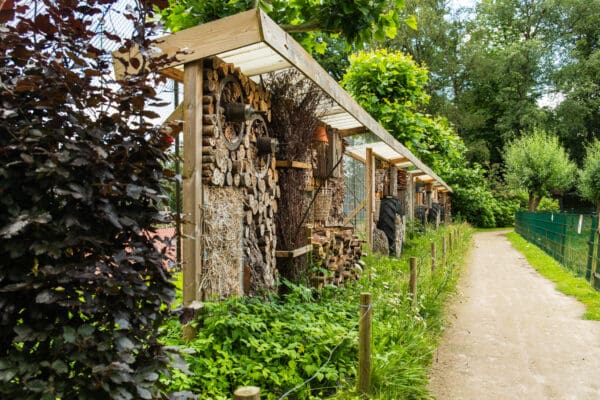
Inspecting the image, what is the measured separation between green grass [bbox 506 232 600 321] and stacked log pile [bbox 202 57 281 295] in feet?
14.5

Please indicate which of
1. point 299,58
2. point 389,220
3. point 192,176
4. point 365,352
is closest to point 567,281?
point 389,220

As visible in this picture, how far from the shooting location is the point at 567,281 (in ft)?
30.3

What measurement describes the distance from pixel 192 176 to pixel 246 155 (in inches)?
40.7

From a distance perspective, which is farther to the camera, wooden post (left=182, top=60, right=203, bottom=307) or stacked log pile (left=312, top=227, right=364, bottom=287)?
stacked log pile (left=312, top=227, right=364, bottom=287)

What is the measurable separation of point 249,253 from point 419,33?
29.9 m

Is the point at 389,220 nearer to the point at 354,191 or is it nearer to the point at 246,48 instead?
the point at 354,191

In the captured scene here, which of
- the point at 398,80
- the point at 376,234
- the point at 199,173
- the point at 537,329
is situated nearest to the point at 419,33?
the point at 398,80

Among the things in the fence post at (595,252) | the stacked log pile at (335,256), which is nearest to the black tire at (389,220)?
the stacked log pile at (335,256)

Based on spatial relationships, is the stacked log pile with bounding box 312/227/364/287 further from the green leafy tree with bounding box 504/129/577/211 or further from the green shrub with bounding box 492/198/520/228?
the green shrub with bounding box 492/198/520/228

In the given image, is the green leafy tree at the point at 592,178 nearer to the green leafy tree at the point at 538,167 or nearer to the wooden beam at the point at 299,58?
the green leafy tree at the point at 538,167

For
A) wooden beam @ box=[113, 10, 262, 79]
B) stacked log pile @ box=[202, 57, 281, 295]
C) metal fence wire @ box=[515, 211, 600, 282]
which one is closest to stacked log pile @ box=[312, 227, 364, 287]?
stacked log pile @ box=[202, 57, 281, 295]

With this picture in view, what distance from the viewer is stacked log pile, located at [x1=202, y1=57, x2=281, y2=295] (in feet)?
12.6

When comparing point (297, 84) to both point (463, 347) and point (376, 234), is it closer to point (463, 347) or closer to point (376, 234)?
point (463, 347)

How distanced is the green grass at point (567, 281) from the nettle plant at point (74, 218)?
20.7ft
